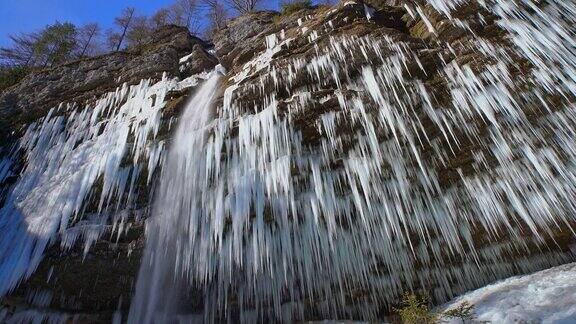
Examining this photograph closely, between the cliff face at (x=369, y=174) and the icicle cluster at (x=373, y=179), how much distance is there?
0.02 meters

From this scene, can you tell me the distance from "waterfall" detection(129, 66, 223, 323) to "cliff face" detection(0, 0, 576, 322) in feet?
0.62

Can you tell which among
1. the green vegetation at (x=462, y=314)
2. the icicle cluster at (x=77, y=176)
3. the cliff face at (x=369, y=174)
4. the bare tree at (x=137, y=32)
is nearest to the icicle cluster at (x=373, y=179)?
the cliff face at (x=369, y=174)

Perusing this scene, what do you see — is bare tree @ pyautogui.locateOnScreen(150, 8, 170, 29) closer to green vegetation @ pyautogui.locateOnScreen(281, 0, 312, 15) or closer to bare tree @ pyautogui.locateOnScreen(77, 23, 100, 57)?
bare tree @ pyautogui.locateOnScreen(77, 23, 100, 57)

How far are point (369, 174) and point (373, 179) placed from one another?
3.7 inches

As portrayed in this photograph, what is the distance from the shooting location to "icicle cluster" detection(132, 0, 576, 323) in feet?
17.9

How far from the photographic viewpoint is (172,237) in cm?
706

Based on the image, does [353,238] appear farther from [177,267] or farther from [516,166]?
[177,267]

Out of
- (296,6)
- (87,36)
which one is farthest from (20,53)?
(296,6)

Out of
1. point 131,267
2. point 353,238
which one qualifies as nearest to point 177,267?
point 131,267

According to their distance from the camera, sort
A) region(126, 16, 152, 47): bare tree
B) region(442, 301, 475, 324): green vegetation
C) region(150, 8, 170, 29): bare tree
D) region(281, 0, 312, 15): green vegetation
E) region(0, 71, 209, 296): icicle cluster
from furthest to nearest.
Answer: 1. region(150, 8, 170, 29): bare tree
2. region(126, 16, 152, 47): bare tree
3. region(281, 0, 312, 15): green vegetation
4. region(0, 71, 209, 296): icicle cluster
5. region(442, 301, 475, 324): green vegetation

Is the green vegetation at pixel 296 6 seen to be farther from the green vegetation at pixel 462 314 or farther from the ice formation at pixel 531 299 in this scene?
the green vegetation at pixel 462 314

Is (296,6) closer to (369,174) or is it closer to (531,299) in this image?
(369,174)

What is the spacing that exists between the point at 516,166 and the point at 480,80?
50.0 inches

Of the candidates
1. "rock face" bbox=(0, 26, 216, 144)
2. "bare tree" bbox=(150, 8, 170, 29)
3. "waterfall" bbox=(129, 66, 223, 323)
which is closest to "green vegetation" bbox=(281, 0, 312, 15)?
"rock face" bbox=(0, 26, 216, 144)
